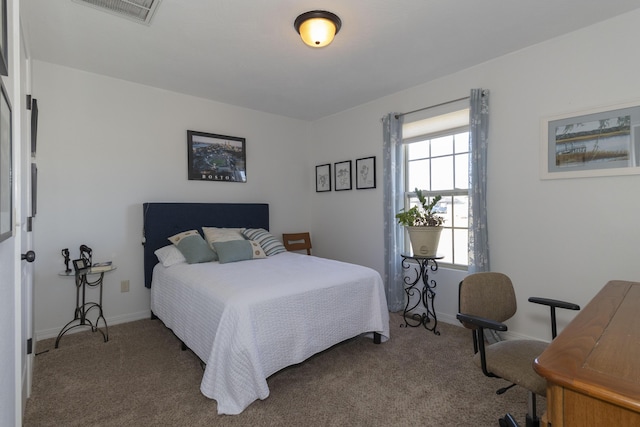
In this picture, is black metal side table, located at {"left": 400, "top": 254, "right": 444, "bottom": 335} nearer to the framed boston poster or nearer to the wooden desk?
the wooden desk

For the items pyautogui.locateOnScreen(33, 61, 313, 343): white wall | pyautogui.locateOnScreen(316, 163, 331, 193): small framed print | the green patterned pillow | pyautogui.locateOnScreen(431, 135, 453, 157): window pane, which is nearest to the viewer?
pyautogui.locateOnScreen(33, 61, 313, 343): white wall

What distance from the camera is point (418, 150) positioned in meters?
3.67

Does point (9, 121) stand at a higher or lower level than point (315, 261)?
higher

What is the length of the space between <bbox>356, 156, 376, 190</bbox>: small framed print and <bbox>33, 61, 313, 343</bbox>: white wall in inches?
61.6

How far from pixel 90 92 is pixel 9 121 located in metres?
2.48

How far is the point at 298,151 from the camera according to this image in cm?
478

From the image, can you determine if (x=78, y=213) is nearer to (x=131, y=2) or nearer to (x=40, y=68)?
(x=40, y=68)

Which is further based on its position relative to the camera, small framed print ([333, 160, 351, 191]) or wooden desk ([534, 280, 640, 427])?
small framed print ([333, 160, 351, 191])

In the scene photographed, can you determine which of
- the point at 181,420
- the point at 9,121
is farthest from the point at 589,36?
the point at 181,420

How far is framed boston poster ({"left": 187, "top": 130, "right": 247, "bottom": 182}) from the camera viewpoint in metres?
3.76

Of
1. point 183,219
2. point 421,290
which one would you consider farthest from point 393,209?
point 183,219

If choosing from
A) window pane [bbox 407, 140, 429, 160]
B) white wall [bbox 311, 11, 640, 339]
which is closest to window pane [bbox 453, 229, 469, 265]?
white wall [bbox 311, 11, 640, 339]

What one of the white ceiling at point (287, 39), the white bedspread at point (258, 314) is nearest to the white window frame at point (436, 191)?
the white ceiling at point (287, 39)

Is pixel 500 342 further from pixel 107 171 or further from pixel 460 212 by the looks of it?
pixel 107 171
